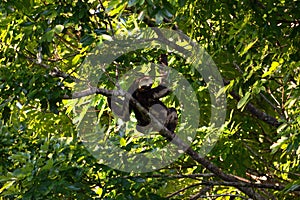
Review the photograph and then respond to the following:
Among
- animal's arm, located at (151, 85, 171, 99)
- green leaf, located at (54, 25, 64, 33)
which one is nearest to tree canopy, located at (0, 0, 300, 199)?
green leaf, located at (54, 25, 64, 33)

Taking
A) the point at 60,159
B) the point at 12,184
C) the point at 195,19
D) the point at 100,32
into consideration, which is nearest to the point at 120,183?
the point at 60,159

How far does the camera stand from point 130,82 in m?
4.38

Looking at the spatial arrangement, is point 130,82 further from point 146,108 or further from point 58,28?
point 58,28

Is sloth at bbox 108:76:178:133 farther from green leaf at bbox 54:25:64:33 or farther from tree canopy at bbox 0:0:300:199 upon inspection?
green leaf at bbox 54:25:64:33

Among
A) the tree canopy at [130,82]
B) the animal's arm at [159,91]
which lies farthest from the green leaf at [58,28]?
the animal's arm at [159,91]

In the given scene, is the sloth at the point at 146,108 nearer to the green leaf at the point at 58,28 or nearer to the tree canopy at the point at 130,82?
the tree canopy at the point at 130,82

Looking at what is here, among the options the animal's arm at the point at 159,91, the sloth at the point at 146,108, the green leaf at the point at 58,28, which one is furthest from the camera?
the animal's arm at the point at 159,91

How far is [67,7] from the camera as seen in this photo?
12.2 ft

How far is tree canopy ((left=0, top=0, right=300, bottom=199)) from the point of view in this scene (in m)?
3.64

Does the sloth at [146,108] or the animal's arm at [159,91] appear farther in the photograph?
the animal's arm at [159,91]

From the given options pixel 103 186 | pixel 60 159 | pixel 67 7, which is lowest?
pixel 103 186

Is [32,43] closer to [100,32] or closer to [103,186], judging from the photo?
[100,32]

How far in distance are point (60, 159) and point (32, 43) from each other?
1.33 m

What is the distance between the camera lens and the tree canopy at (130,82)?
364 centimetres
